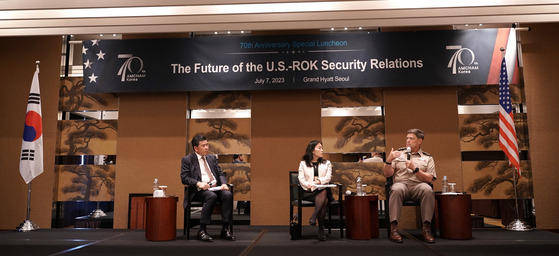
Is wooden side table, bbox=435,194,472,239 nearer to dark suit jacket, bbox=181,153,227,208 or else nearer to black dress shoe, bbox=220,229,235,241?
black dress shoe, bbox=220,229,235,241

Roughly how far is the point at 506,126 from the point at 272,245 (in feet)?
11.5

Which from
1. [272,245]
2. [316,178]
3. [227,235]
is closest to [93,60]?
[227,235]

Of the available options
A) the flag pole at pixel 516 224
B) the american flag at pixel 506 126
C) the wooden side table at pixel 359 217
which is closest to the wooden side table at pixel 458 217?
the wooden side table at pixel 359 217

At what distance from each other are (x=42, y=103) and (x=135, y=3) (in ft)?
9.12

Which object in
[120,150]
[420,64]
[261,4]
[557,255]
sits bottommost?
[557,255]

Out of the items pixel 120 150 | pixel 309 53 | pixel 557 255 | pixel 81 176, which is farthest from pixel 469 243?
pixel 81 176

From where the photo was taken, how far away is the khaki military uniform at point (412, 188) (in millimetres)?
4667

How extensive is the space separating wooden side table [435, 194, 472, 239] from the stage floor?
12 cm

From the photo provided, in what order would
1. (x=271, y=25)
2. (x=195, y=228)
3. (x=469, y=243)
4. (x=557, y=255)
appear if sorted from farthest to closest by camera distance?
(x=195, y=228) < (x=271, y=25) < (x=469, y=243) < (x=557, y=255)

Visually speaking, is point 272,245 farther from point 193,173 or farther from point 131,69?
point 131,69

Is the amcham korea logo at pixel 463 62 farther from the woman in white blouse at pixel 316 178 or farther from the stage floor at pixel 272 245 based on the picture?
the woman in white blouse at pixel 316 178

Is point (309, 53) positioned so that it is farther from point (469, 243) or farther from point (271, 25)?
point (469, 243)

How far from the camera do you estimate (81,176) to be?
6.33 meters

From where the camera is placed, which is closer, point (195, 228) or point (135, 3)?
point (135, 3)
